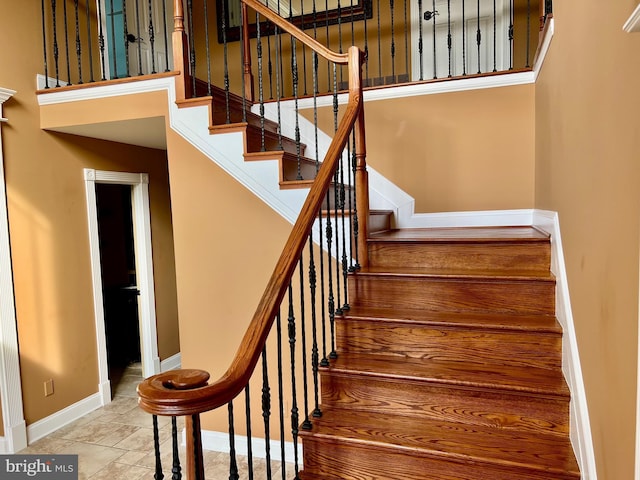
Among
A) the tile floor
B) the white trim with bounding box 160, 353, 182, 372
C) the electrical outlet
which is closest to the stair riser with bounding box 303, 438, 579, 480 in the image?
the tile floor

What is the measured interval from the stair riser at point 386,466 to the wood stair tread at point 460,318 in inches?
20.8

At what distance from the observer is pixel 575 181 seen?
170 cm

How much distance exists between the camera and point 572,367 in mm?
1683

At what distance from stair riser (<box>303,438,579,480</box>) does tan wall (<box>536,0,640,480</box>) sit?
0.37m

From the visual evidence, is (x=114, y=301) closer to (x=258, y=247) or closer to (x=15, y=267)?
(x=15, y=267)

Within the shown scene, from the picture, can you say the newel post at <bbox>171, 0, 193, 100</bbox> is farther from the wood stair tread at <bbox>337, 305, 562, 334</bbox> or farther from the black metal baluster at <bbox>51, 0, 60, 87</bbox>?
the wood stair tread at <bbox>337, 305, 562, 334</bbox>

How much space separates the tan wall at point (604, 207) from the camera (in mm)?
1054

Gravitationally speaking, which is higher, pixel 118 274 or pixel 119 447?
pixel 118 274

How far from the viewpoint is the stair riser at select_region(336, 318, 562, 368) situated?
1912 mm

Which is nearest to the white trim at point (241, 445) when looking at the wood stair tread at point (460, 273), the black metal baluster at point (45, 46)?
the wood stair tread at point (460, 273)

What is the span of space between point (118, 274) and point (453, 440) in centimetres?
468

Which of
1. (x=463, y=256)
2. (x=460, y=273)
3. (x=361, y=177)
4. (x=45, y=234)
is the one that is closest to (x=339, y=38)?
(x=361, y=177)


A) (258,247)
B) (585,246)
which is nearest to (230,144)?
(258,247)

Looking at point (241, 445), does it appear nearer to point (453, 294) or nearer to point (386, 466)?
point (386, 466)
